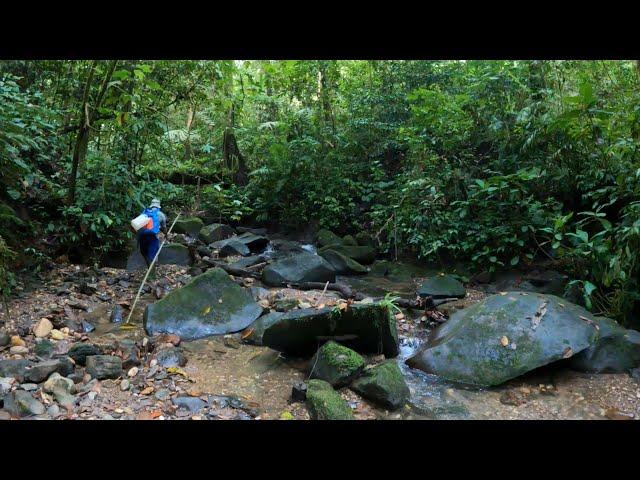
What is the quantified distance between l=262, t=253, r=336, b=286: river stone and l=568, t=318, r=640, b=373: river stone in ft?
17.0

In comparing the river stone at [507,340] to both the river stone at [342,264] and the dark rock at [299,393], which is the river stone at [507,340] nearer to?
the dark rock at [299,393]

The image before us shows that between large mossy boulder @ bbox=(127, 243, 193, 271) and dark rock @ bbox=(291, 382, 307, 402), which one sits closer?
dark rock @ bbox=(291, 382, 307, 402)

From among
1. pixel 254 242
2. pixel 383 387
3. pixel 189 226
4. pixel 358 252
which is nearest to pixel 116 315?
pixel 383 387

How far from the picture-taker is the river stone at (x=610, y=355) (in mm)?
5508

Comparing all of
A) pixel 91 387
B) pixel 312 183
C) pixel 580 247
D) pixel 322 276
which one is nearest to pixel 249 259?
pixel 322 276

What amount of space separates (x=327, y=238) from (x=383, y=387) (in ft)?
26.7

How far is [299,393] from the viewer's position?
4.92 meters

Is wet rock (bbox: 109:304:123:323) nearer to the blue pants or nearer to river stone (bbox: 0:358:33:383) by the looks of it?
the blue pants

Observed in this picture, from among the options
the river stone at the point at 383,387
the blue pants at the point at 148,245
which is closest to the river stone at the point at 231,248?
the blue pants at the point at 148,245

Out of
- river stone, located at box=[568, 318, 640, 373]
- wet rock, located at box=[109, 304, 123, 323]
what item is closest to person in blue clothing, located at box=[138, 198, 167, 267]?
wet rock, located at box=[109, 304, 123, 323]

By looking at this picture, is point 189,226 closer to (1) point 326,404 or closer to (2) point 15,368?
(2) point 15,368

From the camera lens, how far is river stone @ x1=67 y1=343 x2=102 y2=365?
527 cm

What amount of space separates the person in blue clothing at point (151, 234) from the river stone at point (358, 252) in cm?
420

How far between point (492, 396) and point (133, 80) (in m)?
8.34
